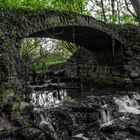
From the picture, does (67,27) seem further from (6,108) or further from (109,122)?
(6,108)

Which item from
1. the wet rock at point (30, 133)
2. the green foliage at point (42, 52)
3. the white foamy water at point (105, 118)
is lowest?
the white foamy water at point (105, 118)

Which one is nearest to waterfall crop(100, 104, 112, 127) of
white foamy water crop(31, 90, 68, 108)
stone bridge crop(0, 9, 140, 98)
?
white foamy water crop(31, 90, 68, 108)

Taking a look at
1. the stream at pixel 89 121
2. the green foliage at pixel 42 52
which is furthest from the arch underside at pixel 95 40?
the stream at pixel 89 121

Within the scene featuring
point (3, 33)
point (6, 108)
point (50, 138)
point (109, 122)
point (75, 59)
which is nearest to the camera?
point (50, 138)

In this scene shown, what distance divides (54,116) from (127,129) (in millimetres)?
2191

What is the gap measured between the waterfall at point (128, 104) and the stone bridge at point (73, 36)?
9.41 ft

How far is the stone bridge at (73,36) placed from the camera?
7344 mm

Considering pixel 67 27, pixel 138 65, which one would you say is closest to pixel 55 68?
pixel 138 65

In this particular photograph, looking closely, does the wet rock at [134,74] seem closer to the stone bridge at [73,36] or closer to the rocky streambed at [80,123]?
the stone bridge at [73,36]

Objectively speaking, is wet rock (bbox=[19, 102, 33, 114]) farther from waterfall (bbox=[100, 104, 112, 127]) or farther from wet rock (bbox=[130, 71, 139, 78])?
wet rock (bbox=[130, 71, 139, 78])

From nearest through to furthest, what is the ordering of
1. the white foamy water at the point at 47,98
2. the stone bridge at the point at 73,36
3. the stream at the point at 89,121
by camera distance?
the stone bridge at the point at 73,36 → the stream at the point at 89,121 → the white foamy water at the point at 47,98

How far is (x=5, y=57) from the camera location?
7070 mm

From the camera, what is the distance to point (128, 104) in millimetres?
11391

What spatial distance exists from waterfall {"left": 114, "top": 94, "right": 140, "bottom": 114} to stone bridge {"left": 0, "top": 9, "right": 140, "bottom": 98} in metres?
2.87
